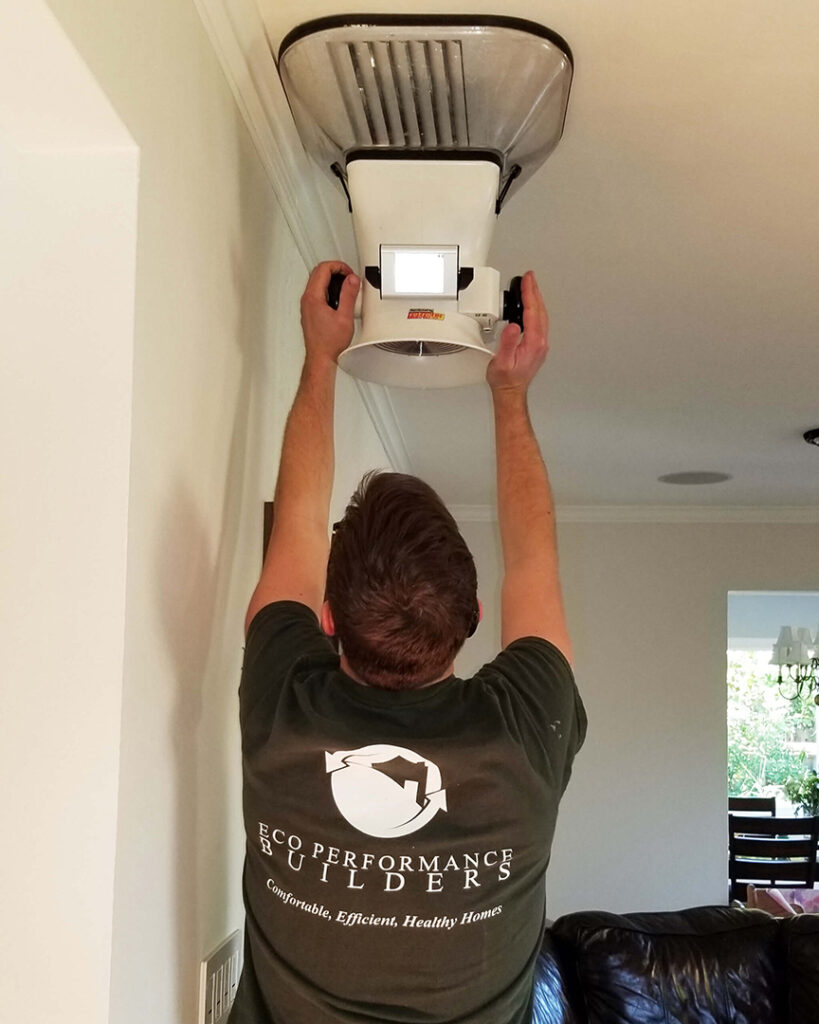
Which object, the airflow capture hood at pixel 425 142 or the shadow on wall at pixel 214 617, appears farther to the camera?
the airflow capture hood at pixel 425 142

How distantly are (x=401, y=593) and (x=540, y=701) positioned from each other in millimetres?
194

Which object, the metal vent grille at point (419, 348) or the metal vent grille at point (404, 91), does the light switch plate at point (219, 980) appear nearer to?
the metal vent grille at point (419, 348)

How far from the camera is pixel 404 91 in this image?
1.36m

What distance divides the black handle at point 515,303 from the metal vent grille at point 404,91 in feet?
0.71

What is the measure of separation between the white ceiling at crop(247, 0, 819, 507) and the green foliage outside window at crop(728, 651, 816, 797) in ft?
17.6

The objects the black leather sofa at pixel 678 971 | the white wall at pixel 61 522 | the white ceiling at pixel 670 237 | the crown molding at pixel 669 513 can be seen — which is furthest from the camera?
the crown molding at pixel 669 513

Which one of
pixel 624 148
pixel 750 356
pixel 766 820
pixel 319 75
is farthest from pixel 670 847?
pixel 319 75

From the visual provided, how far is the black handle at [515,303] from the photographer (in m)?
1.40

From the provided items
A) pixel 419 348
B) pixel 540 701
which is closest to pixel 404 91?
pixel 419 348

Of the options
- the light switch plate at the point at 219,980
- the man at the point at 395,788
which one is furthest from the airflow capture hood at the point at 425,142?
the light switch plate at the point at 219,980

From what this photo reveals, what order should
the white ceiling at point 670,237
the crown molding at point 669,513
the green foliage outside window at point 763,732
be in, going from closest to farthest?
the white ceiling at point 670,237 < the crown molding at point 669,513 < the green foliage outside window at point 763,732

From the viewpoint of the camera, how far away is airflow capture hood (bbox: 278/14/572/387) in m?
1.30

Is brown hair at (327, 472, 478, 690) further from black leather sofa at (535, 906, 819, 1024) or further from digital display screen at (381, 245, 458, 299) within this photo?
black leather sofa at (535, 906, 819, 1024)

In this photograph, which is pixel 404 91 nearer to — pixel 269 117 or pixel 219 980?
pixel 269 117
